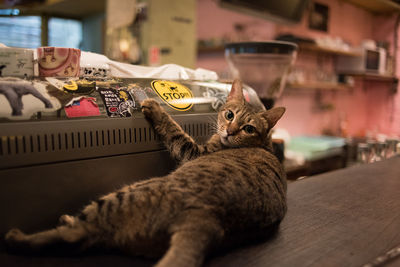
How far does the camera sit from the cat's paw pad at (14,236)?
67 cm

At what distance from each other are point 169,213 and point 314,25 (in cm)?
465

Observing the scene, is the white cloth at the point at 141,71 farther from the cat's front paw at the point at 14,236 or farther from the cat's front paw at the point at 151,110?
the cat's front paw at the point at 14,236

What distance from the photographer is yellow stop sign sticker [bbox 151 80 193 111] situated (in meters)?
1.02

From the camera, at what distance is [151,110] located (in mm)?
942

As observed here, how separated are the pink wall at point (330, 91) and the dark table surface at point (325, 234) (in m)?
2.54

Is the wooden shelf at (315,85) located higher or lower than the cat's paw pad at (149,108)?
higher

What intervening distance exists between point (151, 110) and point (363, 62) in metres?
4.99

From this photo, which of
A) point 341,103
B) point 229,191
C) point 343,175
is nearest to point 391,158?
point 343,175

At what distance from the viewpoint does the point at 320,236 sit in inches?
30.8

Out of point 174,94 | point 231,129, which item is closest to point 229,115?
point 231,129

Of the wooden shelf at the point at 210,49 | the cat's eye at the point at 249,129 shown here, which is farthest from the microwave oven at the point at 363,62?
the cat's eye at the point at 249,129

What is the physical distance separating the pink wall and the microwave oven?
0.71 feet

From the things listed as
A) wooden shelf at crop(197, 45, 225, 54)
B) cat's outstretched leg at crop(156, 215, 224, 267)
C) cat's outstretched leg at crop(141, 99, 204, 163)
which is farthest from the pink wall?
cat's outstretched leg at crop(156, 215, 224, 267)

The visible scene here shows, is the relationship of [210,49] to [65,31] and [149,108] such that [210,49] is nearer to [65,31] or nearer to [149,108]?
[65,31]
